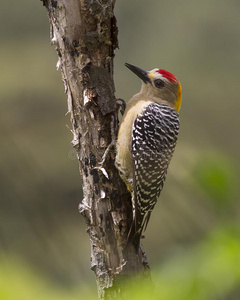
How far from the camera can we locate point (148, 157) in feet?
9.29

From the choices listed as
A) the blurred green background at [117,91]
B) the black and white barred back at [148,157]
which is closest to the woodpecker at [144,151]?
the black and white barred back at [148,157]

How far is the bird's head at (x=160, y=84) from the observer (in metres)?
3.23

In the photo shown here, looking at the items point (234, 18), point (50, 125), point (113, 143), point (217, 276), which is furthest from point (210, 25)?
point (217, 276)

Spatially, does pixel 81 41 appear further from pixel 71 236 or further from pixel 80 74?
pixel 71 236

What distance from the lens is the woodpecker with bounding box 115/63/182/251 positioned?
271cm

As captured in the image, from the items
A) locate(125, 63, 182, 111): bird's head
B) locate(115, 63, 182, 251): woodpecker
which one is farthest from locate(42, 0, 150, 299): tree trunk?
locate(125, 63, 182, 111): bird's head

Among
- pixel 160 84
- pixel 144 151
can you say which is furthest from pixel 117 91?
pixel 144 151

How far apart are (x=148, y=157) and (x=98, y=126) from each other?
1.49 feet

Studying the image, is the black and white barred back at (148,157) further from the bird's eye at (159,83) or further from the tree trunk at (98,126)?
the bird's eye at (159,83)

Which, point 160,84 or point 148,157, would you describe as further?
point 160,84

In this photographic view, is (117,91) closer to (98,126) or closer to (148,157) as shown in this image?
(148,157)

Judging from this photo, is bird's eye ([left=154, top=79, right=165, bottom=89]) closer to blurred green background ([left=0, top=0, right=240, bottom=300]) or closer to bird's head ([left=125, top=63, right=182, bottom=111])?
bird's head ([left=125, top=63, right=182, bottom=111])

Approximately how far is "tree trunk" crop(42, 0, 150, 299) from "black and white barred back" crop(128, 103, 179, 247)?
101mm

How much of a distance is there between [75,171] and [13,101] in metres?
1.60
